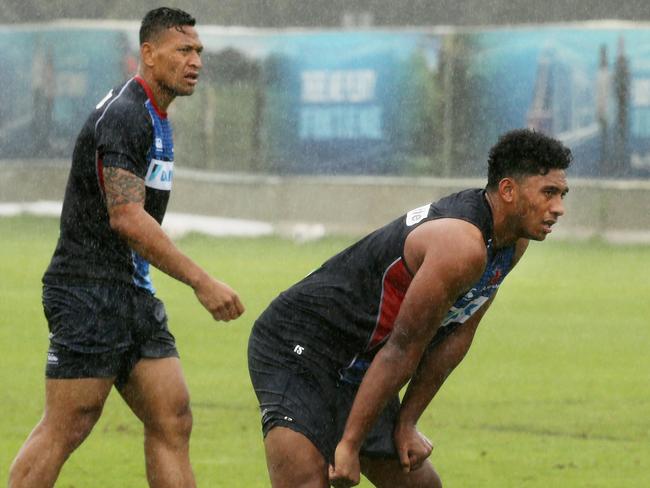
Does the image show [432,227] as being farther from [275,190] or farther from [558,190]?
[275,190]

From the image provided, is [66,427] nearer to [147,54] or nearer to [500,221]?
[147,54]

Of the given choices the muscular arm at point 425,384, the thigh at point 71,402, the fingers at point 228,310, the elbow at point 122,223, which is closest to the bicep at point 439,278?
the muscular arm at point 425,384

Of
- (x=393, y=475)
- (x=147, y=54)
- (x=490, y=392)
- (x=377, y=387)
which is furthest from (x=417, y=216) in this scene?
(x=490, y=392)

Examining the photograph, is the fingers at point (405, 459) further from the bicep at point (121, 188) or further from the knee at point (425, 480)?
the bicep at point (121, 188)

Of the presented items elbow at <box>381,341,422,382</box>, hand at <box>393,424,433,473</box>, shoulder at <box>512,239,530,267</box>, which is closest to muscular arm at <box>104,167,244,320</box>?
hand at <box>393,424,433,473</box>

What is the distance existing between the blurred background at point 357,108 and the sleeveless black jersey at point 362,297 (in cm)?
1695

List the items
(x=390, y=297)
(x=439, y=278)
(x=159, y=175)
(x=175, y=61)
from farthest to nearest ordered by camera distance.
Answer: (x=175, y=61), (x=159, y=175), (x=390, y=297), (x=439, y=278)

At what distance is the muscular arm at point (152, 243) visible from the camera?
558 centimetres

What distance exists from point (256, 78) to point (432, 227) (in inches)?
768

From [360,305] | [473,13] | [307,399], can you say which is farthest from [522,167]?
[473,13]

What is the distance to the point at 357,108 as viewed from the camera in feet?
76.5

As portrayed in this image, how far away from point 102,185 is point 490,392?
15.4 ft

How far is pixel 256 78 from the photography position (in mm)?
24203

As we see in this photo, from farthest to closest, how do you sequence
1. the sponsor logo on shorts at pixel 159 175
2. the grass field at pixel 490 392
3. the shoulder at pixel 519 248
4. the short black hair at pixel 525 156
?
the grass field at pixel 490 392 → the sponsor logo on shorts at pixel 159 175 → the shoulder at pixel 519 248 → the short black hair at pixel 525 156
